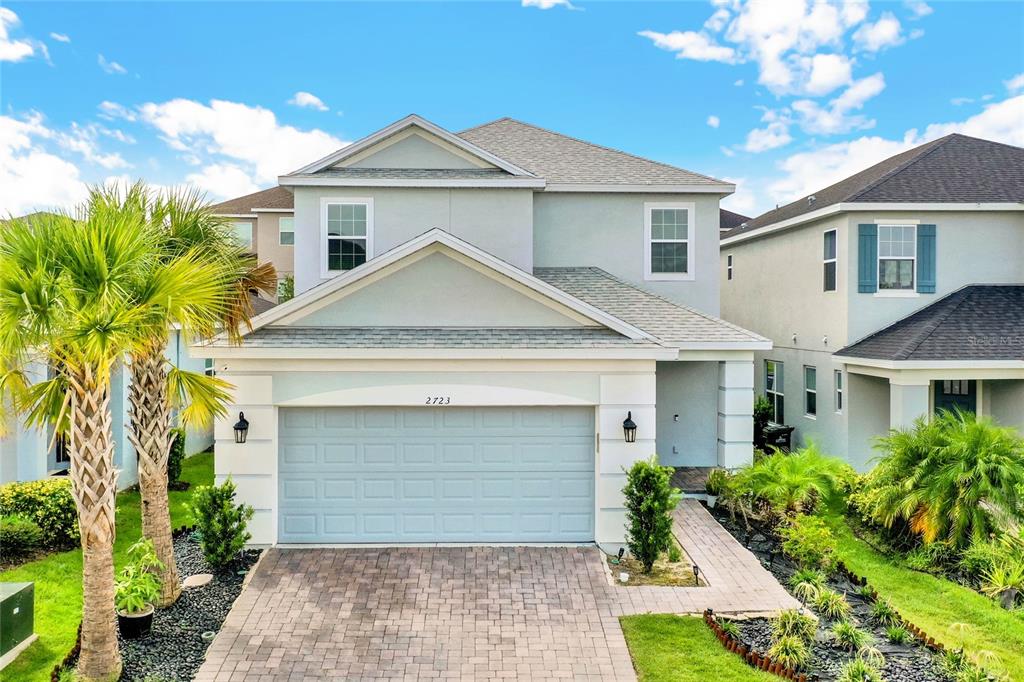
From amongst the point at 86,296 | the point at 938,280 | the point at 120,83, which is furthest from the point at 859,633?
the point at 120,83

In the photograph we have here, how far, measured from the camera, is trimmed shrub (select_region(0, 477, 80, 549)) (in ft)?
31.9

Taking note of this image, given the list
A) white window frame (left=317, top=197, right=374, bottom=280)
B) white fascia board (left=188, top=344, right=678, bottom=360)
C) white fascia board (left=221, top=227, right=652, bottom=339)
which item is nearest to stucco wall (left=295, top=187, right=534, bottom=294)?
white window frame (left=317, top=197, right=374, bottom=280)

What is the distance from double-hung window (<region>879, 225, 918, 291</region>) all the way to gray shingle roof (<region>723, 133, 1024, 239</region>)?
32.0 inches

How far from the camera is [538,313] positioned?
1009 cm

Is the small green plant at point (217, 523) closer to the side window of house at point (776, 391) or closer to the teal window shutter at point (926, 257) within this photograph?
the side window of house at point (776, 391)

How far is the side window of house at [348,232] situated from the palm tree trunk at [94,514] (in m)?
7.89

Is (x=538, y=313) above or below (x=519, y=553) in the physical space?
above

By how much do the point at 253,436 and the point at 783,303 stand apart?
15.3 meters

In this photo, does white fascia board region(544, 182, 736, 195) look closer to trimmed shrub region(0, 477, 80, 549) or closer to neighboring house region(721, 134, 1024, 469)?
neighboring house region(721, 134, 1024, 469)

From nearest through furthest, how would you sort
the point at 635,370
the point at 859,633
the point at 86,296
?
the point at 86,296 < the point at 859,633 < the point at 635,370

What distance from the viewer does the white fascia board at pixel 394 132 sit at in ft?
44.2

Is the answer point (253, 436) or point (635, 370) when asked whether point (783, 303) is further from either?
point (253, 436)

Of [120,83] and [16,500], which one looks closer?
[16,500]

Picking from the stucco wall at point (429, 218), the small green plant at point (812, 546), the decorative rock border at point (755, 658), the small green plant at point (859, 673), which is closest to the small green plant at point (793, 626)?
the decorative rock border at point (755, 658)
